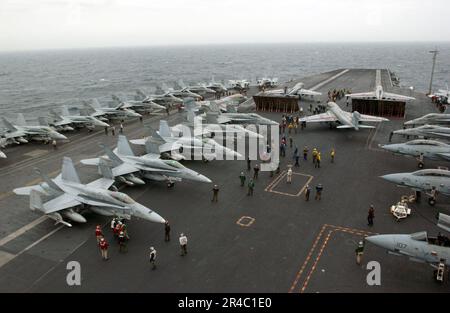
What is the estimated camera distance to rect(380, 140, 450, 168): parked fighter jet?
2918cm

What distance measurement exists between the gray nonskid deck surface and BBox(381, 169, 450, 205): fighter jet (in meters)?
1.55

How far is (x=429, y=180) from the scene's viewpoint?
2425cm

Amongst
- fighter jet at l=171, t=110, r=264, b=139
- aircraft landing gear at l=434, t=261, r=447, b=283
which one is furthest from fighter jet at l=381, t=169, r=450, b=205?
fighter jet at l=171, t=110, r=264, b=139

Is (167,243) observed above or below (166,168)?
below

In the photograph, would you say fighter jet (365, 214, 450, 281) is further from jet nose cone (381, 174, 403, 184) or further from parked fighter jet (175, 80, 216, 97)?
parked fighter jet (175, 80, 216, 97)

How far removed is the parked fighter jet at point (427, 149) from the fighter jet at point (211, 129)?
47.7 ft

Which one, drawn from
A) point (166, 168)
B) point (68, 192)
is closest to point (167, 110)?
point (166, 168)

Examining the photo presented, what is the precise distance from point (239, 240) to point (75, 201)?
1136cm

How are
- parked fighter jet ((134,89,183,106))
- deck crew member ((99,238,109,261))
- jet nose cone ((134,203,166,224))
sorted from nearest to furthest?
deck crew member ((99,238,109,261)) < jet nose cone ((134,203,166,224)) < parked fighter jet ((134,89,183,106))

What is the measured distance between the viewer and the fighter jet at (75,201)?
2188 centimetres
